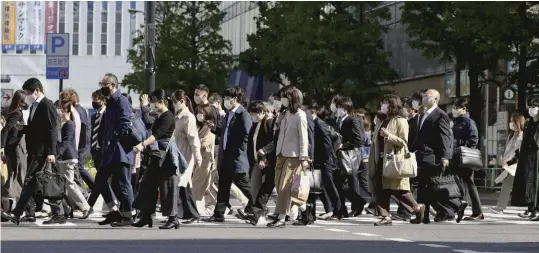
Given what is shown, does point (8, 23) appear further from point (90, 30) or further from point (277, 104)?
point (277, 104)

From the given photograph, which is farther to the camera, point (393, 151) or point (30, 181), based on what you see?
point (393, 151)

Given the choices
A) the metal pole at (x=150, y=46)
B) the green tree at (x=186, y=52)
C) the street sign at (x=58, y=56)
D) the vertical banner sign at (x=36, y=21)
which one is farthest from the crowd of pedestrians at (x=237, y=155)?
the vertical banner sign at (x=36, y=21)

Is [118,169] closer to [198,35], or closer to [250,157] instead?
[250,157]

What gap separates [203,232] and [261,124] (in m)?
3.21

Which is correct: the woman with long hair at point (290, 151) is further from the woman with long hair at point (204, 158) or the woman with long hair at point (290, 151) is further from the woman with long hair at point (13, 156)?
the woman with long hair at point (13, 156)

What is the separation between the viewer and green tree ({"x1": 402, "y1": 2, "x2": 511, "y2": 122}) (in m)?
32.6

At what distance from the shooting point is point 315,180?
17.5 metres

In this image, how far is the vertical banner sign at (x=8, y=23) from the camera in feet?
346

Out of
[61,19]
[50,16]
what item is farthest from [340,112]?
[61,19]

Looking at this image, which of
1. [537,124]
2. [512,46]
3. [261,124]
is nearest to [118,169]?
[261,124]

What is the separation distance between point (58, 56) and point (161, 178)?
13.7 metres

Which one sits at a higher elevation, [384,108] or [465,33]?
[465,33]

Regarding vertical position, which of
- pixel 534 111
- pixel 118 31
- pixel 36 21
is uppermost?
pixel 118 31

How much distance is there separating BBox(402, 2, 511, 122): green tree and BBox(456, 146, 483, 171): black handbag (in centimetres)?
1361
